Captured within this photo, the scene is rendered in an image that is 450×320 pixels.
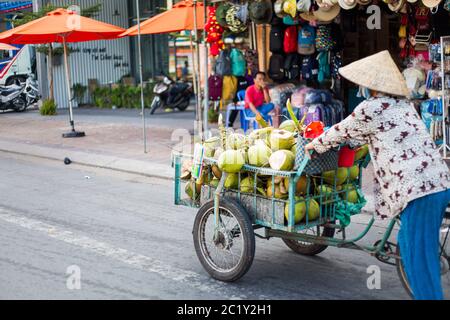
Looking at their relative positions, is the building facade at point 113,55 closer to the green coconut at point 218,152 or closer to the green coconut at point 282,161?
the green coconut at point 218,152

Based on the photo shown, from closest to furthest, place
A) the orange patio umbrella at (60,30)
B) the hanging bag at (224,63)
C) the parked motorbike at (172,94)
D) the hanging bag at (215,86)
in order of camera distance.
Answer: the hanging bag at (224,63) < the hanging bag at (215,86) < the orange patio umbrella at (60,30) < the parked motorbike at (172,94)

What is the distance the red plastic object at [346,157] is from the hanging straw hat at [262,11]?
715 cm

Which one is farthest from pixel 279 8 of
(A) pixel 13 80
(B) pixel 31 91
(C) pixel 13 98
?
(A) pixel 13 80

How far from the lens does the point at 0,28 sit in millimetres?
27203

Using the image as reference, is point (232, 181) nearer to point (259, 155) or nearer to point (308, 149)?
point (259, 155)

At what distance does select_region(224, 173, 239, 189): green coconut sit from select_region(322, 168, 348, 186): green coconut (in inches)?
28.6

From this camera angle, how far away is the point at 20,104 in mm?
22922

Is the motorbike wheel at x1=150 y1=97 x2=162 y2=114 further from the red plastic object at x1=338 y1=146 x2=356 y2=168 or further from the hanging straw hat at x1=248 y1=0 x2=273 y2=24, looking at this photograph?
the red plastic object at x1=338 y1=146 x2=356 y2=168

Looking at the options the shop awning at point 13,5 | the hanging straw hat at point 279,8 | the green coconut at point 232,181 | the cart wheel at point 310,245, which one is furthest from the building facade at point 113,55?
the green coconut at point 232,181

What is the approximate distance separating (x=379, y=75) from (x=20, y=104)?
65.8 ft

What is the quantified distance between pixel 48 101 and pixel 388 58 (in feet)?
58.8

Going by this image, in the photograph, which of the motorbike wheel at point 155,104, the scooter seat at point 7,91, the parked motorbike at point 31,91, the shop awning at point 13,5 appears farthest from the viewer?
the shop awning at point 13,5

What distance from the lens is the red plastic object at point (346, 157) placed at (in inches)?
203

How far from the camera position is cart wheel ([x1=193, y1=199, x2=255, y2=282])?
526 centimetres
